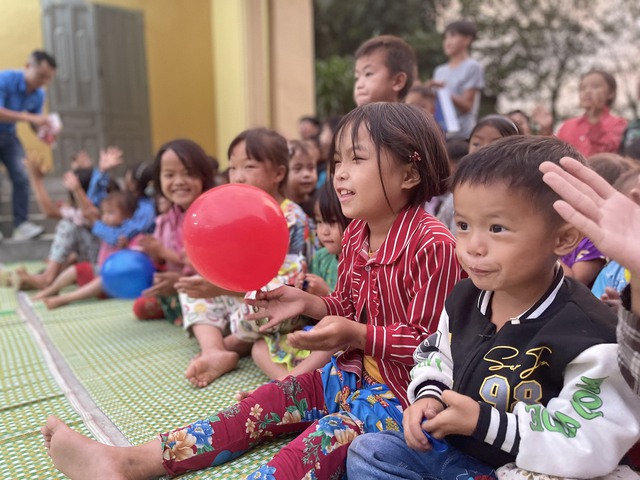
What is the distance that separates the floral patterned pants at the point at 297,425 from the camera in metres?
1.13

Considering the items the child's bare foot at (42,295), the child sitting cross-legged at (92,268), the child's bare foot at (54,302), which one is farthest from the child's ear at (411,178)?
the child's bare foot at (42,295)

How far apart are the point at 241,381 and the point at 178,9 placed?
6077mm

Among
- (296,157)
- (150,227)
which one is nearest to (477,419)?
(296,157)

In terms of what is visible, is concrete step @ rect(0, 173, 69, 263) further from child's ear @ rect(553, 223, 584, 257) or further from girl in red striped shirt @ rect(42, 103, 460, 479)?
child's ear @ rect(553, 223, 584, 257)

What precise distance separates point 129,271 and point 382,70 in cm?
180

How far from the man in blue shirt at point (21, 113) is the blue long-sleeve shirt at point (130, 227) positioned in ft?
5.57

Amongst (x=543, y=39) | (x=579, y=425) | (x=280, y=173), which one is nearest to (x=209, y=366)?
(x=280, y=173)

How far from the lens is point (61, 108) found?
20.6 feet

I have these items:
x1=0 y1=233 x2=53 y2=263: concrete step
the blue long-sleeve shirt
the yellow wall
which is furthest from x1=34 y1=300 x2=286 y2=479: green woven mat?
the yellow wall

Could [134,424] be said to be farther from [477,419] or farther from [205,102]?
[205,102]

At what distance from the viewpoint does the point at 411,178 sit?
1314mm

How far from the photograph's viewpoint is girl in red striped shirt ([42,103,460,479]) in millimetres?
1204

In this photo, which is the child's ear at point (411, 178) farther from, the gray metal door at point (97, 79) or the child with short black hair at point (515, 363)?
the gray metal door at point (97, 79)

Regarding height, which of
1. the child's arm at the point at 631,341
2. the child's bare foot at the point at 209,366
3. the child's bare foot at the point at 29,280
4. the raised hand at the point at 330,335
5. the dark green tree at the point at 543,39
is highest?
the dark green tree at the point at 543,39
